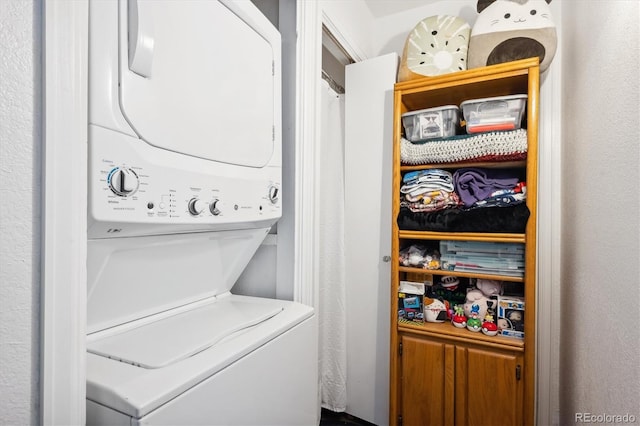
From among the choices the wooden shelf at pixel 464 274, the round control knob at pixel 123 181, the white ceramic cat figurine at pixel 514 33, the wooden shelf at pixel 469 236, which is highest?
the white ceramic cat figurine at pixel 514 33

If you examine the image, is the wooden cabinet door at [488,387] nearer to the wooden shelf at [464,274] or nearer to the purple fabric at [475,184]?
the wooden shelf at [464,274]

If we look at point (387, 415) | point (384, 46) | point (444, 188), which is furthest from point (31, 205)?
point (384, 46)

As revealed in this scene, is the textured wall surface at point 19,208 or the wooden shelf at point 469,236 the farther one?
the wooden shelf at point 469,236

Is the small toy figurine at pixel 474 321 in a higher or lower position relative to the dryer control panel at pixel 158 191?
lower

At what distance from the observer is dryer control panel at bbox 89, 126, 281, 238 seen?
609mm

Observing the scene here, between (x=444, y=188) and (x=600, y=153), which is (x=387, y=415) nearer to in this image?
A: (x=444, y=188)

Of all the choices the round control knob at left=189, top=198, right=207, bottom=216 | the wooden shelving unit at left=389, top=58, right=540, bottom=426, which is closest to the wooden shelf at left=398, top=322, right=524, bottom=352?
the wooden shelving unit at left=389, top=58, right=540, bottom=426

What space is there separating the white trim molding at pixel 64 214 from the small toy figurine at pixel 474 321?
66.6 inches

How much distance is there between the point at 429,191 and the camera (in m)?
1.75

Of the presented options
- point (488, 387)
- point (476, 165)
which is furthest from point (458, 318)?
point (476, 165)

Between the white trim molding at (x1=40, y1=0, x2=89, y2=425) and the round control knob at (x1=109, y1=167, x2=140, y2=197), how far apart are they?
80 mm

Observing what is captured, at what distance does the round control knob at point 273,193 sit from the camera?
1104 millimetres

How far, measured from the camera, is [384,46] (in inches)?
92.0

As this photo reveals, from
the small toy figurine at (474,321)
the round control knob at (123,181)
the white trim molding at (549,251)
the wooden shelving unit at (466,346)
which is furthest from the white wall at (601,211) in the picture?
the round control knob at (123,181)
